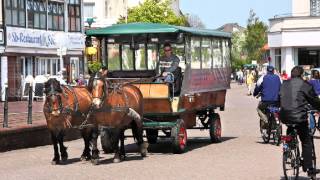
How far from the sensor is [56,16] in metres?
53.6

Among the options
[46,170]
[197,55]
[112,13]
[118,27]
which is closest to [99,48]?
[118,27]

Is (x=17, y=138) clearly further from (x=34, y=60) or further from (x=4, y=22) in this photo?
(x=34, y=60)

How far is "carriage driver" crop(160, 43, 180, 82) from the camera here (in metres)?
17.8

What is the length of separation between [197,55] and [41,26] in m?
32.6

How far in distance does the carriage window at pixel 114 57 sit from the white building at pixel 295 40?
55403mm

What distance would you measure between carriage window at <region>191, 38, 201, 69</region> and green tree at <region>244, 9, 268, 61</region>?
327ft

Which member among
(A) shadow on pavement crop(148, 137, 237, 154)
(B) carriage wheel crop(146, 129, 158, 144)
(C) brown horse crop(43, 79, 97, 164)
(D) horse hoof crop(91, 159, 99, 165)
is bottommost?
(A) shadow on pavement crop(148, 137, 237, 154)

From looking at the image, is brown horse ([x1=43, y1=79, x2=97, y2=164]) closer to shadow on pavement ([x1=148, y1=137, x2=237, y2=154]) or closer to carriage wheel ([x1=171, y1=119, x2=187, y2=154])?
carriage wheel ([x1=171, y1=119, x2=187, y2=154])

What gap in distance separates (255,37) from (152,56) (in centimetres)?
10292

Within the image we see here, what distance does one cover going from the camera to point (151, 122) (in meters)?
18.0

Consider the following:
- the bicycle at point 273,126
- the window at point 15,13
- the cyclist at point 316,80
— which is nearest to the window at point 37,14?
the window at point 15,13

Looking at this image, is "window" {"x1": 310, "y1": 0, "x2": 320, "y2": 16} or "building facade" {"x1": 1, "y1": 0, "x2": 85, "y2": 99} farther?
"window" {"x1": 310, "y1": 0, "x2": 320, "y2": 16}

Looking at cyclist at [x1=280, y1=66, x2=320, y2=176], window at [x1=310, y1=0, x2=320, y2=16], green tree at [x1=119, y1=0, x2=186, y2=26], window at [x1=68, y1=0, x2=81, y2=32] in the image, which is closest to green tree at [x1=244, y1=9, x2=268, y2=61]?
window at [x1=310, y1=0, x2=320, y2=16]

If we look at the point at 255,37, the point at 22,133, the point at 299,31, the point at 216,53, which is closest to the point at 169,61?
the point at 216,53
